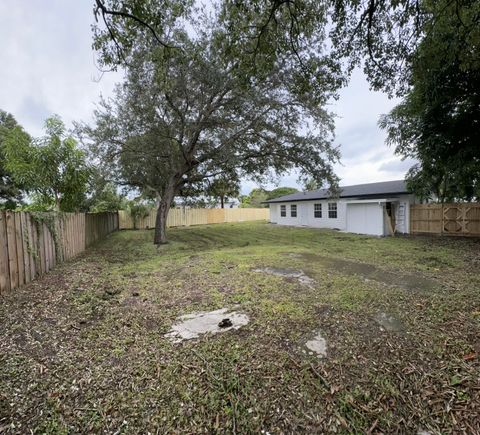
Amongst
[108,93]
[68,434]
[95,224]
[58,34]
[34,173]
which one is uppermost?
[108,93]

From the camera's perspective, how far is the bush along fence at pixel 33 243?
3.94 m

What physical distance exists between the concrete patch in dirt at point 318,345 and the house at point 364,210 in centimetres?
951

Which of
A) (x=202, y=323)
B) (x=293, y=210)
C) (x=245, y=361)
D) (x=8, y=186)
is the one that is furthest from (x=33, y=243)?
(x=8, y=186)

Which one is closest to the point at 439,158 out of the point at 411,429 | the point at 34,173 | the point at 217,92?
the point at 217,92

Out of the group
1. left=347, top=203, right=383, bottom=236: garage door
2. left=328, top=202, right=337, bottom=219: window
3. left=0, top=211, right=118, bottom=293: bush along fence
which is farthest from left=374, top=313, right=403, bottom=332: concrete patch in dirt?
left=328, top=202, right=337, bottom=219: window

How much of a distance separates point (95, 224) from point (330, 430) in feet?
37.7

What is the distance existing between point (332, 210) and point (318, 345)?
1529 centimetres

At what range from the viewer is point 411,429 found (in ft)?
5.66

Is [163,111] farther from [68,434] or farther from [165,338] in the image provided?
[68,434]

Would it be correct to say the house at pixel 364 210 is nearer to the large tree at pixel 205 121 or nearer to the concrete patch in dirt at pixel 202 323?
the large tree at pixel 205 121

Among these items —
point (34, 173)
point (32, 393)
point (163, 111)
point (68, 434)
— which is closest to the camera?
point (68, 434)

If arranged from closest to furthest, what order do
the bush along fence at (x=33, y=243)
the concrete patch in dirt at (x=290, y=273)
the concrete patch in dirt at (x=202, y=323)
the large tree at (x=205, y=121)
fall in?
1. the concrete patch in dirt at (x=202, y=323)
2. the bush along fence at (x=33, y=243)
3. the concrete patch in dirt at (x=290, y=273)
4. the large tree at (x=205, y=121)

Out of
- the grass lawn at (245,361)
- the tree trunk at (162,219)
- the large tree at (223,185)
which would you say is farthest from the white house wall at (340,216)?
the tree trunk at (162,219)

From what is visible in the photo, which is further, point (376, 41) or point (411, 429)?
point (376, 41)
